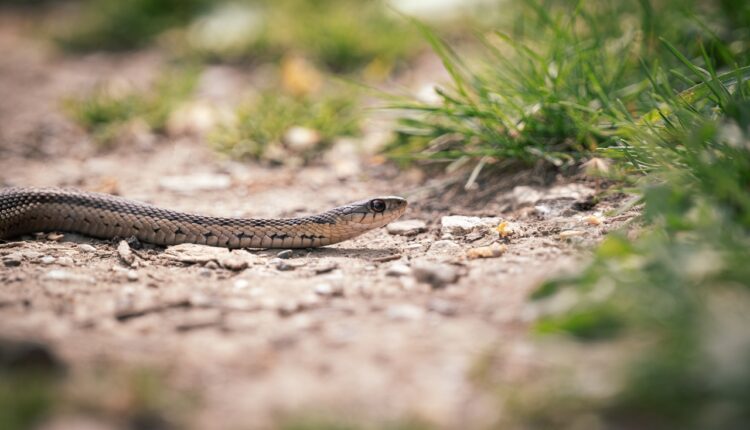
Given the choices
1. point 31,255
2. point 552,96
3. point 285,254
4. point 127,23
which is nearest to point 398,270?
point 285,254

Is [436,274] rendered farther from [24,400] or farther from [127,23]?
[127,23]

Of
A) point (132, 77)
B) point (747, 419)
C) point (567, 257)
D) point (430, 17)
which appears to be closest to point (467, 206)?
point (567, 257)

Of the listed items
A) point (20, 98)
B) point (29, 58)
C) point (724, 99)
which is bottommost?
point (724, 99)

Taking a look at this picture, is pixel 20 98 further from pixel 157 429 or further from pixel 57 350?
pixel 157 429

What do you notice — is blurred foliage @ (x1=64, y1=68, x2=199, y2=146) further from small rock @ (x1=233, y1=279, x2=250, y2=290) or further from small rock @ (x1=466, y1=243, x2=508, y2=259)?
small rock @ (x1=466, y1=243, x2=508, y2=259)

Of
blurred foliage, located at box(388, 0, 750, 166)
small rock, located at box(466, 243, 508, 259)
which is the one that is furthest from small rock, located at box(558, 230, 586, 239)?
blurred foliage, located at box(388, 0, 750, 166)

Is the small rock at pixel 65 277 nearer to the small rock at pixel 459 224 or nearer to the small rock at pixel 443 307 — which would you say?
the small rock at pixel 443 307
